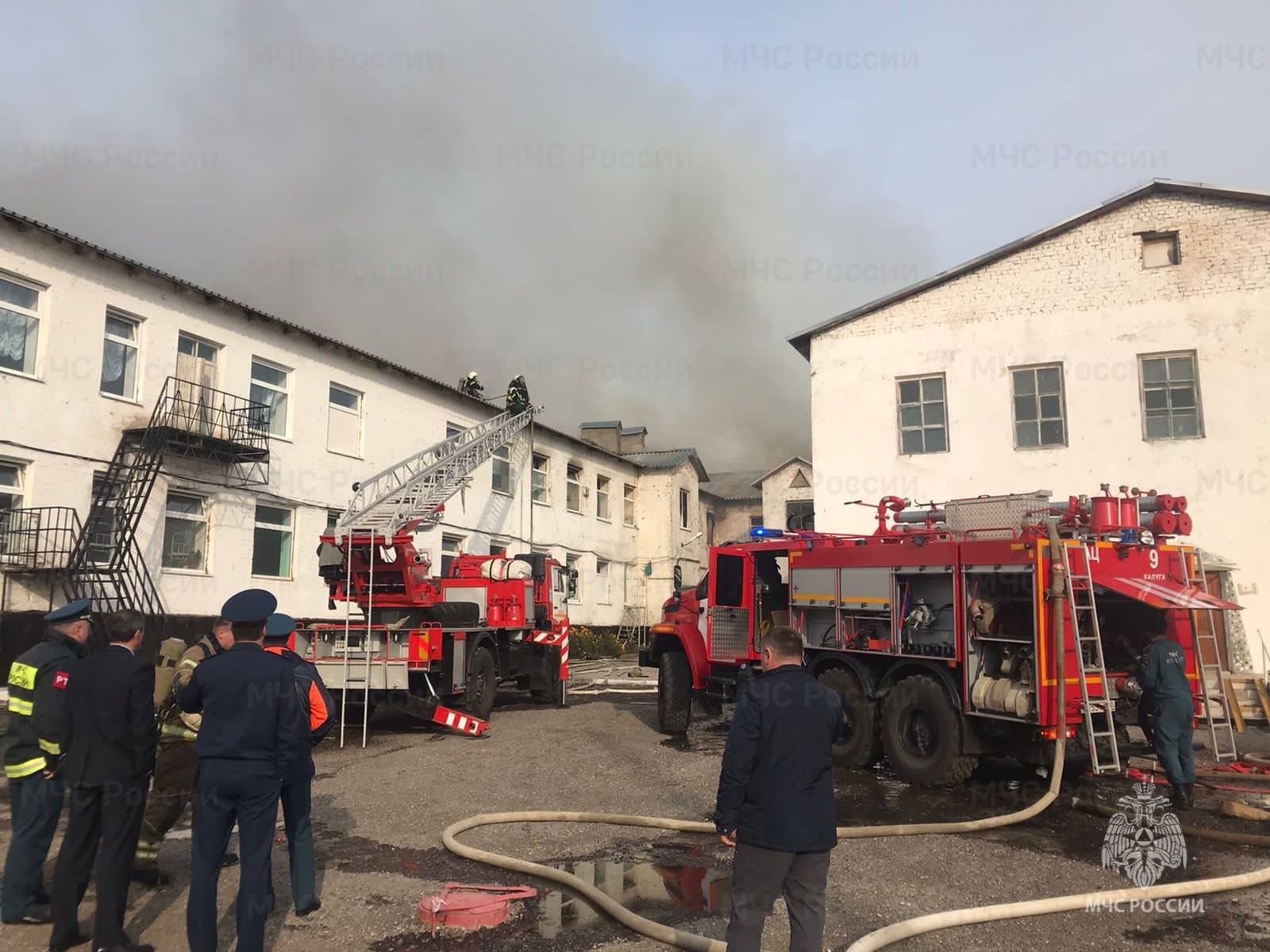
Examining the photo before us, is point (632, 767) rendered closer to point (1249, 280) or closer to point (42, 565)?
point (42, 565)

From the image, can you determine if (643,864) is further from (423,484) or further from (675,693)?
(423,484)

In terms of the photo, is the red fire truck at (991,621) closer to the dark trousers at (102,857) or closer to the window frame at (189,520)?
the dark trousers at (102,857)

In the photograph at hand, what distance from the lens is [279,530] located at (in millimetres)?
19609

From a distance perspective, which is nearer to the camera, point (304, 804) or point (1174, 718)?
point (304, 804)

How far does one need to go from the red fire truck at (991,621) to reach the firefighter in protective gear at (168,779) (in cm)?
650

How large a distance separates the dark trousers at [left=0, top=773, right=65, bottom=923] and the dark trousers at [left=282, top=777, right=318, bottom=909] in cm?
120

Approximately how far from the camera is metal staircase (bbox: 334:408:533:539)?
48.1 ft

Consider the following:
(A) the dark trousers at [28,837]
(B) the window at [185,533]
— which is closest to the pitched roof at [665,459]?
(B) the window at [185,533]

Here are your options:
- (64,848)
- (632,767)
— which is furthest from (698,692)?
(64,848)

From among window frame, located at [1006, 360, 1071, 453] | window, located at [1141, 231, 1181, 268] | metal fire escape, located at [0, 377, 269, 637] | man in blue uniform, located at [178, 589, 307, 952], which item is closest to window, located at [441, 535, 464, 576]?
metal fire escape, located at [0, 377, 269, 637]

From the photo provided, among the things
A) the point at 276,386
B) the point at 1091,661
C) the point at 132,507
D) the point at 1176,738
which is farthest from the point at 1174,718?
the point at 276,386

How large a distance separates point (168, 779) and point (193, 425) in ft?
42.7

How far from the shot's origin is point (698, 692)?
12.4 m

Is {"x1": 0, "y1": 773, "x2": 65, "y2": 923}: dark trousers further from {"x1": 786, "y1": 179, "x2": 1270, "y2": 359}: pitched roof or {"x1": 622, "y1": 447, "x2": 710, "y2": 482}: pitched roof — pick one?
{"x1": 622, "y1": 447, "x2": 710, "y2": 482}: pitched roof
